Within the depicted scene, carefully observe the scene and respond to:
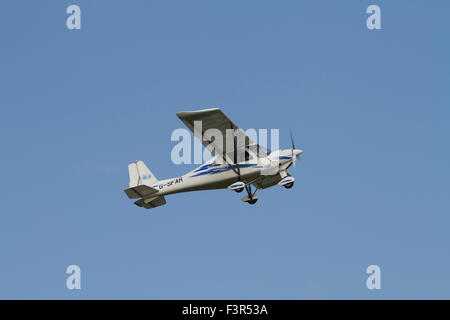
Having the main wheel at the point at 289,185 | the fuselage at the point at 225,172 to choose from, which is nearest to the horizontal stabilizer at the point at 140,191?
the fuselage at the point at 225,172

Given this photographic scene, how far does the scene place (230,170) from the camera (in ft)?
A: 108

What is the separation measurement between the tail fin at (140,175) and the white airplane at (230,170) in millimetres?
797

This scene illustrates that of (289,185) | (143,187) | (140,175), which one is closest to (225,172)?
(289,185)

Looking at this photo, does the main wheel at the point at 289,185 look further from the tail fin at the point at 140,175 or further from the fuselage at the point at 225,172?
the tail fin at the point at 140,175

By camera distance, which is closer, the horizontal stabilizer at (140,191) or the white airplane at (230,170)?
the white airplane at (230,170)

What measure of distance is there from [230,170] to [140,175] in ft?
17.0

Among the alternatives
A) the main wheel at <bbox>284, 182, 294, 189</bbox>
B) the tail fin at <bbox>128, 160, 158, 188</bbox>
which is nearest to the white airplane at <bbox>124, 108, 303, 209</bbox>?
the main wheel at <bbox>284, 182, 294, 189</bbox>

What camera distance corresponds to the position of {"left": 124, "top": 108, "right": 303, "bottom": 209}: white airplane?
105 feet

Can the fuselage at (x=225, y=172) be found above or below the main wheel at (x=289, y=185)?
above

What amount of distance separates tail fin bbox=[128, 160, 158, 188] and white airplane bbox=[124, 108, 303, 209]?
797 mm

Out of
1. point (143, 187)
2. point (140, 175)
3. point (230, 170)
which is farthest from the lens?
point (140, 175)

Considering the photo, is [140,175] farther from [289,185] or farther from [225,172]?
[289,185]

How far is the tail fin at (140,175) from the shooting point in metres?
35.0
